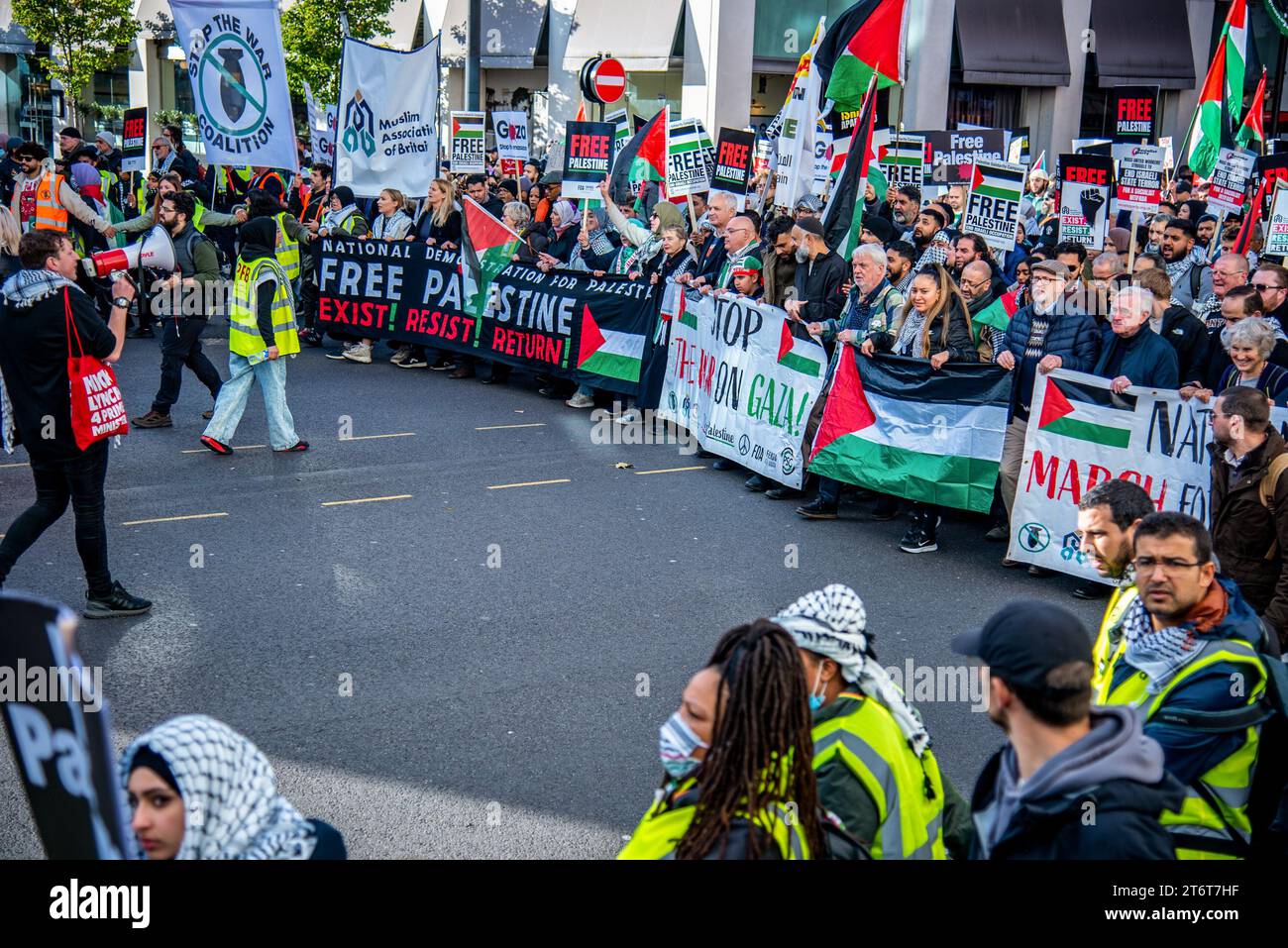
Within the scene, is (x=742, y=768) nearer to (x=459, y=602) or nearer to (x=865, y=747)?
(x=865, y=747)

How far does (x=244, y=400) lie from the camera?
35.5ft

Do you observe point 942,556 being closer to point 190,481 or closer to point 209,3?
point 190,481

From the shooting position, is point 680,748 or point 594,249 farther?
point 594,249

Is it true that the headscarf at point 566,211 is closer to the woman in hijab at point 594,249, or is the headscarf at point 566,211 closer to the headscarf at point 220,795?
the woman in hijab at point 594,249

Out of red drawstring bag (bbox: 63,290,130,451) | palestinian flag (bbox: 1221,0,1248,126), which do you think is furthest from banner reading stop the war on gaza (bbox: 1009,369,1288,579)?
palestinian flag (bbox: 1221,0,1248,126)

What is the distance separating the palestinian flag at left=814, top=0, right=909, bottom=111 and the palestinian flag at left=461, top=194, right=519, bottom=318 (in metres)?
4.00

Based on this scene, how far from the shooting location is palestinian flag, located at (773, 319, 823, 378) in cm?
984

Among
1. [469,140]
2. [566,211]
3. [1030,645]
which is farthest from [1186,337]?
[469,140]

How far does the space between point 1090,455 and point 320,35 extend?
27.2 metres

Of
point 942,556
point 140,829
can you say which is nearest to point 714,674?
point 140,829

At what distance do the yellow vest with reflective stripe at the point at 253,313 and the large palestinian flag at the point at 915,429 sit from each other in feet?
14.1

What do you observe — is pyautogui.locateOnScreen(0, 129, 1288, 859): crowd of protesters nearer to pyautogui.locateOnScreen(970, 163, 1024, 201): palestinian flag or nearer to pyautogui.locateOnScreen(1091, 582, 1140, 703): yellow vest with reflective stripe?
pyautogui.locateOnScreen(1091, 582, 1140, 703): yellow vest with reflective stripe

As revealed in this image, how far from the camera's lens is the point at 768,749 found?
9.16ft
